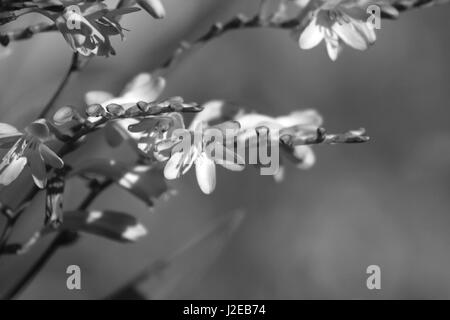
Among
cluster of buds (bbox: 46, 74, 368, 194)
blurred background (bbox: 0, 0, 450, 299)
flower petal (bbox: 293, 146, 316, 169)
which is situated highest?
blurred background (bbox: 0, 0, 450, 299)

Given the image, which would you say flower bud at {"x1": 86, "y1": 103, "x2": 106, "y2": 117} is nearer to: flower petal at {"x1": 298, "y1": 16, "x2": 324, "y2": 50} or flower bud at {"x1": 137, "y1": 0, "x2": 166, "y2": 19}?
flower bud at {"x1": 137, "y1": 0, "x2": 166, "y2": 19}

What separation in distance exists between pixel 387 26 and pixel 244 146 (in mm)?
1701

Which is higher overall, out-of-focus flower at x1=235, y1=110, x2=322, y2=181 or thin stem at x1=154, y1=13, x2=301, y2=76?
thin stem at x1=154, y1=13, x2=301, y2=76

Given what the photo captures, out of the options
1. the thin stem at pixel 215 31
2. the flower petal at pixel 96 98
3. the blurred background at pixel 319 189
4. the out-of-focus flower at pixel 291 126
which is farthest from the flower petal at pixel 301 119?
the blurred background at pixel 319 189

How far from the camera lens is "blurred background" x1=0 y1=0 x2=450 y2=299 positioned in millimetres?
2145

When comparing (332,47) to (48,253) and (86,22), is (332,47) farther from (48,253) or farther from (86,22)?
(48,253)

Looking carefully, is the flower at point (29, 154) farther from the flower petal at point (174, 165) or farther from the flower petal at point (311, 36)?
the flower petal at point (311, 36)

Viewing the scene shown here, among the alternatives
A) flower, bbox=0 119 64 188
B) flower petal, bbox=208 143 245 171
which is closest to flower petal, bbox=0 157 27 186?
flower, bbox=0 119 64 188

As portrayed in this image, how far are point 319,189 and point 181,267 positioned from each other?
1.17m

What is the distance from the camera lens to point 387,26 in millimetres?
2594

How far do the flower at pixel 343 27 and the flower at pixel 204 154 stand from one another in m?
0.15

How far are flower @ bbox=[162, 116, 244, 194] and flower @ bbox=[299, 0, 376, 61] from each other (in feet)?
0.48

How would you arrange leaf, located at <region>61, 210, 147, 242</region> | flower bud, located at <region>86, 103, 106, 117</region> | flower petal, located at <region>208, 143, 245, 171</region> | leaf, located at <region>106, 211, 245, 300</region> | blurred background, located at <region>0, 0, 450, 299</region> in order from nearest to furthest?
flower bud, located at <region>86, 103, 106, 117</region>
flower petal, located at <region>208, 143, 245, 171</region>
leaf, located at <region>61, 210, 147, 242</region>
leaf, located at <region>106, 211, 245, 300</region>
blurred background, located at <region>0, 0, 450, 299</region>

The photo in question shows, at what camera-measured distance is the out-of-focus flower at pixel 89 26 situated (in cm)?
A: 87
